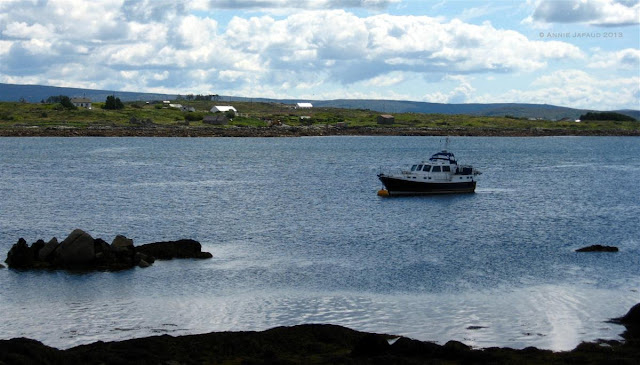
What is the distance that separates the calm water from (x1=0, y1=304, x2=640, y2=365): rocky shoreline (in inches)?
82.1

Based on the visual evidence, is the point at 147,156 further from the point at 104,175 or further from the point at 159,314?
the point at 159,314

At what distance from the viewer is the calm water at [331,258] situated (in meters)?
26.2

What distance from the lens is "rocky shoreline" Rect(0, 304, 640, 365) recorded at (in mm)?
19516

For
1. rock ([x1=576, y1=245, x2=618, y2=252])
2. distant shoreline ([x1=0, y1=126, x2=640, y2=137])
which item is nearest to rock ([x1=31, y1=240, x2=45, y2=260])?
rock ([x1=576, y1=245, x2=618, y2=252])

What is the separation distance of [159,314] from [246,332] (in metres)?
4.77

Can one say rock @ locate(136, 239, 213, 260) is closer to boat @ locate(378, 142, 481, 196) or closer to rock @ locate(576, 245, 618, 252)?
rock @ locate(576, 245, 618, 252)

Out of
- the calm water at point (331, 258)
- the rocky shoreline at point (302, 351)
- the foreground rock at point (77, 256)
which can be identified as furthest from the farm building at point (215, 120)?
the rocky shoreline at point (302, 351)

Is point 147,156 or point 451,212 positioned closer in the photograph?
point 451,212

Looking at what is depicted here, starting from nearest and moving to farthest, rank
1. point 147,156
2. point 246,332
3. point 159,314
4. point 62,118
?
point 246,332, point 159,314, point 147,156, point 62,118

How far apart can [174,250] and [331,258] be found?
7333 mm

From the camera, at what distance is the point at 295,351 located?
2167 centimetres

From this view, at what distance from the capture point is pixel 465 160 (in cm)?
12262

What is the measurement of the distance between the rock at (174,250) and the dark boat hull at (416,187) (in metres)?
30.9

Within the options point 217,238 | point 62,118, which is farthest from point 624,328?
point 62,118
